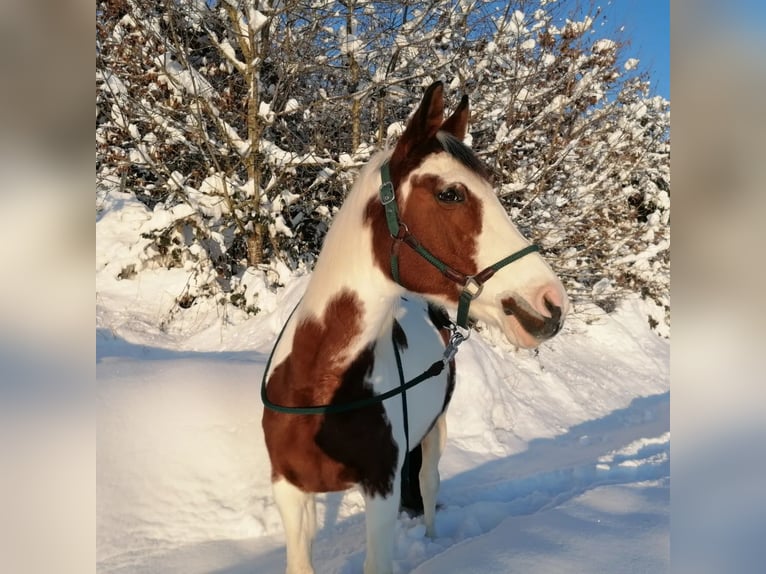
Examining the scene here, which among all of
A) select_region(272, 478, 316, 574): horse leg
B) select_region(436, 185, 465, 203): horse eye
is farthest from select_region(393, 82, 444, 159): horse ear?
select_region(272, 478, 316, 574): horse leg

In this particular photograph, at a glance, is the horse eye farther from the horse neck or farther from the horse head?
the horse neck

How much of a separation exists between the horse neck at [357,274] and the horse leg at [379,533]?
56 centimetres

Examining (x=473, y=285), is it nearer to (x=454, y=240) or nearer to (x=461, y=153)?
(x=454, y=240)

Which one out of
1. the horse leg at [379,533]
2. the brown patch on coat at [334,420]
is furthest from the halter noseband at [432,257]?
the horse leg at [379,533]

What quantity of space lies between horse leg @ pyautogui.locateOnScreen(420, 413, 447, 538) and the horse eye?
5.70 feet

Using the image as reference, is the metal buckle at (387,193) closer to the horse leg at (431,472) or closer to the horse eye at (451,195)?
the horse eye at (451,195)

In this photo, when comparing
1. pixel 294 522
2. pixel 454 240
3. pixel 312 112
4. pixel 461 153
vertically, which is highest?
pixel 312 112

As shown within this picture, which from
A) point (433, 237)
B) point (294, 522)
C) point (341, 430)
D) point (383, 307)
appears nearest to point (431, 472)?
point (294, 522)

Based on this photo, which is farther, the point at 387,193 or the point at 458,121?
the point at 458,121

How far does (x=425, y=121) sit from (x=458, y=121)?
0.34 m

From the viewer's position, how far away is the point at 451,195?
1.68m

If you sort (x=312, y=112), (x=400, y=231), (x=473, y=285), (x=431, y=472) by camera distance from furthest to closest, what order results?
(x=312, y=112) → (x=431, y=472) → (x=400, y=231) → (x=473, y=285)
